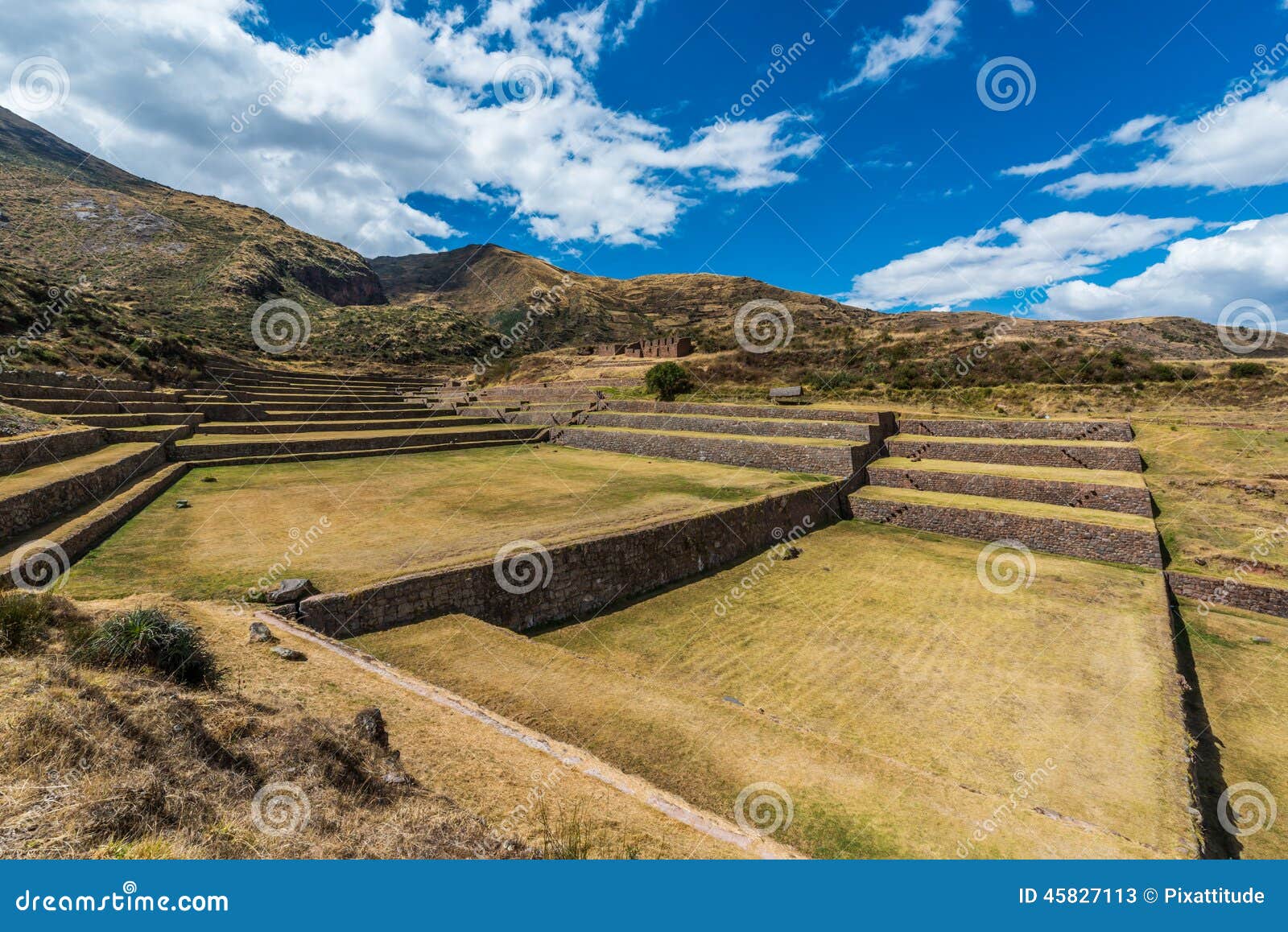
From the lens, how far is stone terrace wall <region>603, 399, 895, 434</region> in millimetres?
23500

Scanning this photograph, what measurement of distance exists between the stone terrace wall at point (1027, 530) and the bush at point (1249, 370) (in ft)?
78.0

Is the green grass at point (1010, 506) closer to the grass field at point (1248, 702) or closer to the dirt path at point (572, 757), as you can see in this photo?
the grass field at point (1248, 702)

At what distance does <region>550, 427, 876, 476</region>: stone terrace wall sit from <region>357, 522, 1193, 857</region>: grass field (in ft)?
22.6

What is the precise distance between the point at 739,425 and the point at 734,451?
10.5 feet

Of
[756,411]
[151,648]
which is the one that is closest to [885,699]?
[151,648]

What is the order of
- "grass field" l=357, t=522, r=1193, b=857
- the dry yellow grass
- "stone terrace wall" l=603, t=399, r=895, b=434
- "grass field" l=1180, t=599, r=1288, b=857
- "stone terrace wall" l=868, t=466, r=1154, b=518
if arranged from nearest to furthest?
the dry yellow grass, "grass field" l=357, t=522, r=1193, b=857, "grass field" l=1180, t=599, r=1288, b=857, "stone terrace wall" l=868, t=466, r=1154, b=518, "stone terrace wall" l=603, t=399, r=895, b=434

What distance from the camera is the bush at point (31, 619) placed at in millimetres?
4266

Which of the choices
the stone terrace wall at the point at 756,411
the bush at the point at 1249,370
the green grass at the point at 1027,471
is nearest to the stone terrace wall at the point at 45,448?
the stone terrace wall at the point at 756,411

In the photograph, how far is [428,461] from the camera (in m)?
21.8

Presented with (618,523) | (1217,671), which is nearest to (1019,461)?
(1217,671)

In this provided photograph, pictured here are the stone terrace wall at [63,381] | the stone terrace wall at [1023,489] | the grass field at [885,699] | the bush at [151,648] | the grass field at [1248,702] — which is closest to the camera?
the bush at [151,648]

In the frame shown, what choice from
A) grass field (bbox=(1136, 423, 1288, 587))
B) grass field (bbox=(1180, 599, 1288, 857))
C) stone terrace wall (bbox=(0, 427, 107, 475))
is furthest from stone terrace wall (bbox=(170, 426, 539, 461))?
grass field (bbox=(1136, 423, 1288, 587))

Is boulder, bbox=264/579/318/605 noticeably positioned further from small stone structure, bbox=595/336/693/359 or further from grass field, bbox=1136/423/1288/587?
small stone structure, bbox=595/336/693/359

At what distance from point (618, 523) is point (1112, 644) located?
9611 mm
